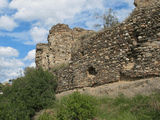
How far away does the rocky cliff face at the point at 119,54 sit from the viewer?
6205 millimetres

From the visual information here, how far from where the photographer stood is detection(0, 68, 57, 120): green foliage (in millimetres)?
8250

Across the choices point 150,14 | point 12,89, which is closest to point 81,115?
point 150,14

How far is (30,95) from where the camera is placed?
917 centimetres

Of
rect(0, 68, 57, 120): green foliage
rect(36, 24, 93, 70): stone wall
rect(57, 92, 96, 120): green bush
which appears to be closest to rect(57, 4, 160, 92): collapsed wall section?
rect(0, 68, 57, 120): green foliage

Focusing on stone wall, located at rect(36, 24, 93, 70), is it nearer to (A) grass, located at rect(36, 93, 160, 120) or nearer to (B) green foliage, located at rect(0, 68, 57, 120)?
(B) green foliage, located at rect(0, 68, 57, 120)

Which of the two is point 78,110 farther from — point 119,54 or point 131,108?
point 119,54

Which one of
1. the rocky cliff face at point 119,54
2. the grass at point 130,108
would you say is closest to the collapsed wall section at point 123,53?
the rocky cliff face at point 119,54

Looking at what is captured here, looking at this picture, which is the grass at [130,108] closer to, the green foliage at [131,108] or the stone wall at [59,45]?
the green foliage at [131,108]

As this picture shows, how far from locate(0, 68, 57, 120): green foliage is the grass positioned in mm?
3606

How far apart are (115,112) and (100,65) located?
2482 mm

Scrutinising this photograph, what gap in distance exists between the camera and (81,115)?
5.10 meters

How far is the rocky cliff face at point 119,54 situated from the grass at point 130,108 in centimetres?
103

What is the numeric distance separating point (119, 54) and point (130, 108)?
233 centimetres

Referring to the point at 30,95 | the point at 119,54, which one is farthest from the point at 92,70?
the point at 30,95
